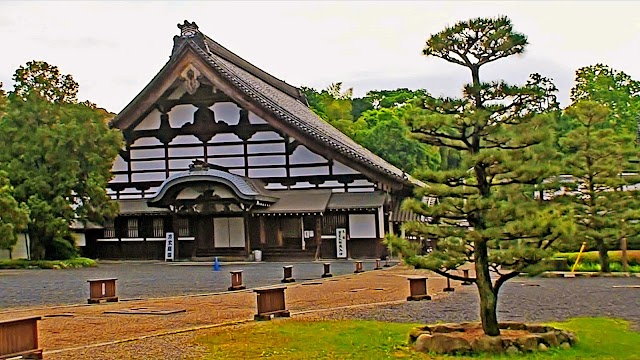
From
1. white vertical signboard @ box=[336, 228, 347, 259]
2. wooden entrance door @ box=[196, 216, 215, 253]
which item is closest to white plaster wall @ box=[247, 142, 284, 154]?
wooden entrance door @ box=[196, 216, 215, 253]

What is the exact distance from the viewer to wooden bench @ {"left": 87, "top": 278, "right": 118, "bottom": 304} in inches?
556

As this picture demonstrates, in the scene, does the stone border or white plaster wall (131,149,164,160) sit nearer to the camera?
the stone border

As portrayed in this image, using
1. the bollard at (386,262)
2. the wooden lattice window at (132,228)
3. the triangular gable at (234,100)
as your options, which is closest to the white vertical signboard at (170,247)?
the wooden lattice window at (132,228)

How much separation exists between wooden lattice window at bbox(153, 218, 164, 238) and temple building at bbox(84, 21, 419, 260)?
4cm

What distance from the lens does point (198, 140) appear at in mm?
30172

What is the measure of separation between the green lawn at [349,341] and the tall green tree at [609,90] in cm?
3877

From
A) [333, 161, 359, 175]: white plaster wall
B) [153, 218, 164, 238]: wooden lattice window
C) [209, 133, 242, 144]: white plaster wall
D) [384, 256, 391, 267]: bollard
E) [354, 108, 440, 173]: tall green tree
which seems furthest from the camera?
[354, 108, 440, 173]: tall green tree

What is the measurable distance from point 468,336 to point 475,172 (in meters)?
1.93

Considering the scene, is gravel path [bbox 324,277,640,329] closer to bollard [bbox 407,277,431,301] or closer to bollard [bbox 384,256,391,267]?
bollard [bbox 407,277,431,301]

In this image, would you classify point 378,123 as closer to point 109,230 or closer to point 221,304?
point 109,230

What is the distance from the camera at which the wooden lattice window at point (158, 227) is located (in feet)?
97.1

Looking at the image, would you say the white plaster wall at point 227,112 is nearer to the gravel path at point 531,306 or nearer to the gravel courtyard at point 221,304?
the gravel courtyard at point 221,304

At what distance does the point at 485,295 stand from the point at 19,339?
5.31m

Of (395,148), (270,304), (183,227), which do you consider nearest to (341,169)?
(183,227)
